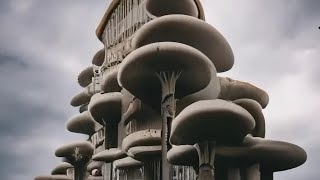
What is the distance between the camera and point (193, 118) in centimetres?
2484

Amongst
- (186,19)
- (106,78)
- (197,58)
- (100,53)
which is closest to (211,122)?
(197,58)

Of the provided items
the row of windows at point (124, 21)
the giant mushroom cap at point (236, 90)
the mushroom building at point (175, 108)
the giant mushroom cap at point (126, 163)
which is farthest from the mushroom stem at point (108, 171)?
the giant mushroom cap at point (236, 90)

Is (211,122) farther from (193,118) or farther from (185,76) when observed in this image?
(185,76)

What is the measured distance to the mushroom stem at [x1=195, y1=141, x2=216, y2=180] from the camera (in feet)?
87.8

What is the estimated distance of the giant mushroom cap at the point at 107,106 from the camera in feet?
119

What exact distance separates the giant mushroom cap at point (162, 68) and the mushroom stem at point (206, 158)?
4210mm

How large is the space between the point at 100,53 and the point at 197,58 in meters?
20.9

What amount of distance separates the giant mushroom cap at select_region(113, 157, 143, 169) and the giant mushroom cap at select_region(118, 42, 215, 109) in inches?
168

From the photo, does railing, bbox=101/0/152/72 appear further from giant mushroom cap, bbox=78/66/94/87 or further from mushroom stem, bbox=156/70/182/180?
giant mushroom cap, bbox=78/66/94/87

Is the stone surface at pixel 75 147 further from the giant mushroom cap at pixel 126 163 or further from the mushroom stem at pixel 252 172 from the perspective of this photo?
the mushroom stem at pixel 252 172

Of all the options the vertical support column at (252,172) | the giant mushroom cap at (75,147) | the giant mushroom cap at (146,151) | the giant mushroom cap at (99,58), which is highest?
the giant mushroom cap at (99,58)

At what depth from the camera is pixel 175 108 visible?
32094 mm

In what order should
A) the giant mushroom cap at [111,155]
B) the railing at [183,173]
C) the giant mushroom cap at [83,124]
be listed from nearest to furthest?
the railing at [183,173] → the giant mushroom cap at [111,155] → the giant mushroom cap at [83,124]

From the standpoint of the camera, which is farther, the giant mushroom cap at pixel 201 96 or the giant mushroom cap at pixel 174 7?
the giant mushroom cap at pixel 174 7
